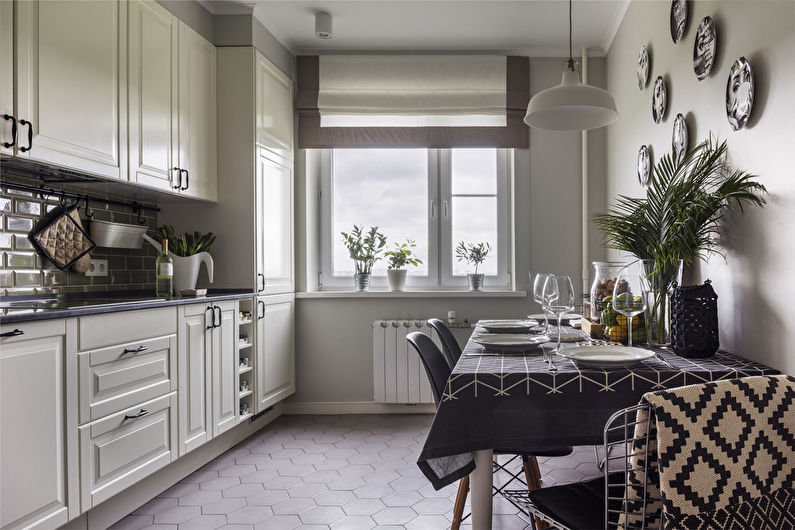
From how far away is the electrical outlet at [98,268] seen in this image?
277cm

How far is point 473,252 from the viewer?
13.1ft

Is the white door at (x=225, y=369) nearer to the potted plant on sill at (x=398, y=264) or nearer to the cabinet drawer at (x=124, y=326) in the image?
the cabinet drawer at (x=124, y=326)

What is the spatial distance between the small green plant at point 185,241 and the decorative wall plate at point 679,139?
2.55 meters

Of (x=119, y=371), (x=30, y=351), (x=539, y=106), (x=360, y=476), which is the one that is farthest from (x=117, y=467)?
(x=539, y=106)

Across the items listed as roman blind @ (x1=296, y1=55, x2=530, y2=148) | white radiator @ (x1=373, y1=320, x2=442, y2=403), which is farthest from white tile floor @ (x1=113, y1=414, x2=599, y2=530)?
roman blind @ (x1=296, y1=55, x2=530, y2=148)

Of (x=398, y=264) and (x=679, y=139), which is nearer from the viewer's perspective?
(x=679, y=139)

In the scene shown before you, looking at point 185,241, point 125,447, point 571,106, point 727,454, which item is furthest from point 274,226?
point 727,454

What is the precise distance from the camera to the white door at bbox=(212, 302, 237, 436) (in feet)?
9.36

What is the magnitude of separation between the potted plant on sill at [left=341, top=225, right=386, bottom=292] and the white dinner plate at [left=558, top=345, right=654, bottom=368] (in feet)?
7.92

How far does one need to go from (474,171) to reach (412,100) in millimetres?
705

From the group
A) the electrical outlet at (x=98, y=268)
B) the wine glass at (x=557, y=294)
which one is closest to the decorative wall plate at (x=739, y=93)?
the wine glass at (x=557, y=294)

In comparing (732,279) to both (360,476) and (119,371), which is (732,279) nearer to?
(360,476)

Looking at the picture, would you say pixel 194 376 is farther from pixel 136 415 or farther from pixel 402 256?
pixel 402 256

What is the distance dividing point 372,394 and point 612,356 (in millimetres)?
2611
